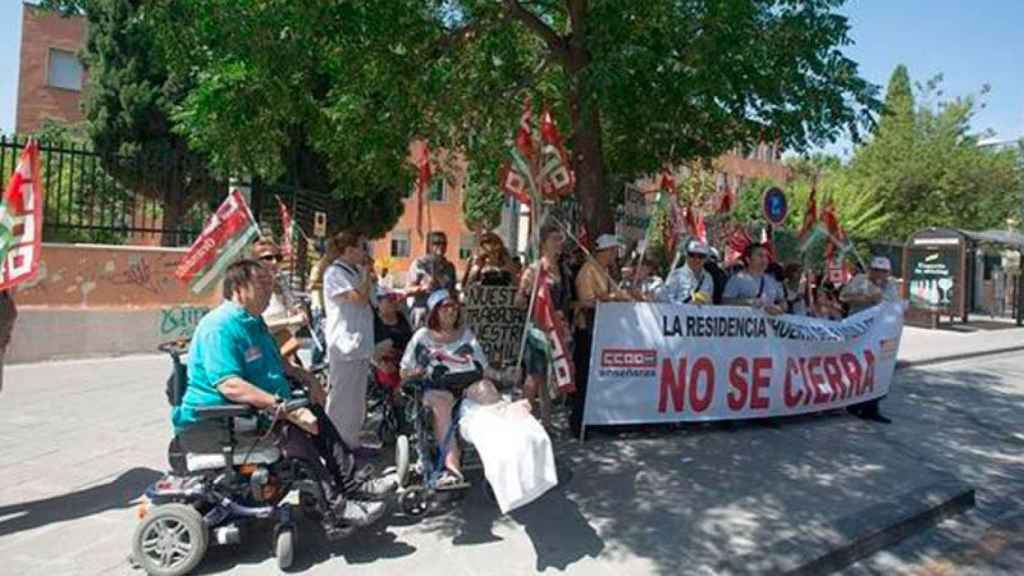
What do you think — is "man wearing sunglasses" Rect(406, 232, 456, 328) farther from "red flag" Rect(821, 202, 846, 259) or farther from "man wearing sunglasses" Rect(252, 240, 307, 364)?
"red flag" Rect(821, 202, 846, 259)

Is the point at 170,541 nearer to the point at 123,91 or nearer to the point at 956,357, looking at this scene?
the point at 123,91

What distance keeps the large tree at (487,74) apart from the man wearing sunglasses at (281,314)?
1303 millimetres

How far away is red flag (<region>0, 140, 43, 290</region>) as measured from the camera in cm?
498

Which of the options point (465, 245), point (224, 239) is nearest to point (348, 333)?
point (224, 239)

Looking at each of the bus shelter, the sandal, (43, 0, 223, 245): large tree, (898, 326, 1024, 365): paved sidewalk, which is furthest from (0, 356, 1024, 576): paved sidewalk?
the bus shelter

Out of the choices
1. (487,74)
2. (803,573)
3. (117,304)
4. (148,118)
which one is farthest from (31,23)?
(803,573)

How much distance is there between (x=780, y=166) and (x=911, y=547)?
5709 centimetres

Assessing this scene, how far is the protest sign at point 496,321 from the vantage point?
22.6 feet

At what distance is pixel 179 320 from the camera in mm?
10859

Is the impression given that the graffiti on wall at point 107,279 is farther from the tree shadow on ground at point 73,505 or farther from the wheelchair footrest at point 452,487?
the wheelchair footrest at point 452,487

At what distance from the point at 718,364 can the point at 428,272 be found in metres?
3.18

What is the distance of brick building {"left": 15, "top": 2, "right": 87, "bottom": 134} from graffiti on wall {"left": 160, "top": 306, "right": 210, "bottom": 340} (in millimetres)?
22419

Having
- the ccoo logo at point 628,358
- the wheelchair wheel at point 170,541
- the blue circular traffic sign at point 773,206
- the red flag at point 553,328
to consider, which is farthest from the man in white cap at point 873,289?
the wheelchair wheel at point 170,541

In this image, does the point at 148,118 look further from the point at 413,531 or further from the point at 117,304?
the point at 413,531
